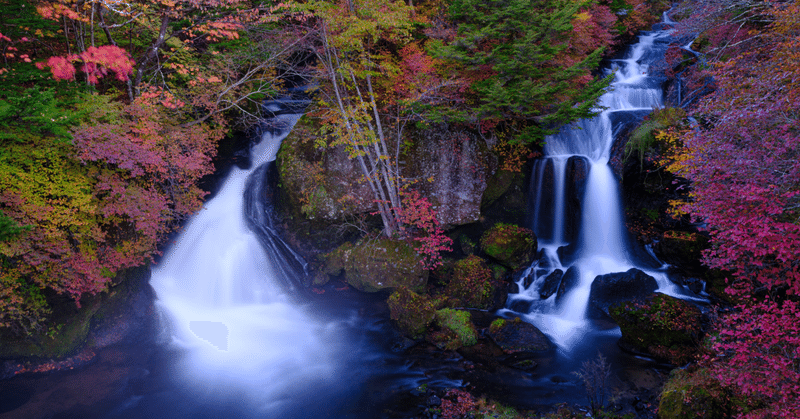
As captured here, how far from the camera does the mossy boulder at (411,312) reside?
30.4 feet

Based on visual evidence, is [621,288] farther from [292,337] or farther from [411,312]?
[292,337]

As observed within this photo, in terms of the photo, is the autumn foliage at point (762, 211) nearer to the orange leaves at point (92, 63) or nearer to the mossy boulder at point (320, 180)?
the mossy boulder at point (320, 180)

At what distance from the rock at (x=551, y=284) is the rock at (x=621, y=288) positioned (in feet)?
3.30

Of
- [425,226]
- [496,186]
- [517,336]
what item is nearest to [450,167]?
[496,186]

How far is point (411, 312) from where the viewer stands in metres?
9.37

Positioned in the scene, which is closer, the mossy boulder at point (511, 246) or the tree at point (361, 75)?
the tree at point (361, 75)

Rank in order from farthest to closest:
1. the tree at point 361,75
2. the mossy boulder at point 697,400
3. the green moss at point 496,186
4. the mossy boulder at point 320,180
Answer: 1. the green moss at point 496,186
2. the mossy boulder at point 320,180
3. the tree at point 361,75
4. the mossy boulder at point 697,400

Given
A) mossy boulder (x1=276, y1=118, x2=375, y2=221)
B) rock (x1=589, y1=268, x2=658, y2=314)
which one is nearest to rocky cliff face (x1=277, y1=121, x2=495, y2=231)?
mossy boulder (x1=276, y1=118, x2=375, y2=221)

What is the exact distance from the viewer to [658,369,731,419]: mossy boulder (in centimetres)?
554

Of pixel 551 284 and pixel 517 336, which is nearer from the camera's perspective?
pixel 517 336

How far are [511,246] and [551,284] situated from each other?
162cm

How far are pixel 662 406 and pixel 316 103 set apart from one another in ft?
39.5

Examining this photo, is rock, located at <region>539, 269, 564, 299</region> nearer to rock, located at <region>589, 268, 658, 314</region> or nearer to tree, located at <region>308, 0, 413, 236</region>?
rock, located at <region>589, 268, 658, 314</region>

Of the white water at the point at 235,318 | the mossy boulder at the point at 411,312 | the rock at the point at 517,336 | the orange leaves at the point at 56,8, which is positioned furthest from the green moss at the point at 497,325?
the orange leaves at the point at 56,8
